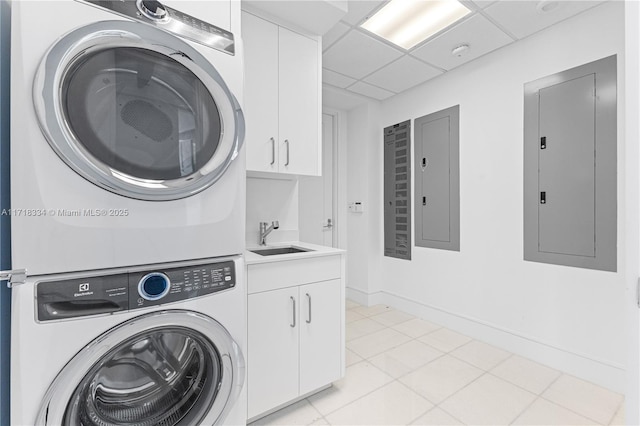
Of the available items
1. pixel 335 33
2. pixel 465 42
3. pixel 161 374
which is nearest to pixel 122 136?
pixel 161 374

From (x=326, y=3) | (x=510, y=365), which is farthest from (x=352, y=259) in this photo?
(x=326, y=3)

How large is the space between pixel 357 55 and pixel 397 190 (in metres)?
1.50

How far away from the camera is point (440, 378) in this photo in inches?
77.0

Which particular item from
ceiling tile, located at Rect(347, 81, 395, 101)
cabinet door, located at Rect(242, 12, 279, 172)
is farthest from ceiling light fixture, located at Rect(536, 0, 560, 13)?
cabinet door, located at Rect(242, 12, 279, 172)

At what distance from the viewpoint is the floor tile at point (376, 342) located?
235cm

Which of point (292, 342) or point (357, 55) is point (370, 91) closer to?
point (357, 55)

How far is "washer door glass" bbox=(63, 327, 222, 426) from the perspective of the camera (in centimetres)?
92

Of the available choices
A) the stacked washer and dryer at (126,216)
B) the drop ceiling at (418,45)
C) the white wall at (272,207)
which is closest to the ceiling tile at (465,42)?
the drop ceiling at (418,45)

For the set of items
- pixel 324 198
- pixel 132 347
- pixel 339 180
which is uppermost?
pixel 339 180

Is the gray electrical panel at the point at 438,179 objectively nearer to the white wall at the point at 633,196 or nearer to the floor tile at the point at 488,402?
the floor tile at the point at 488,402

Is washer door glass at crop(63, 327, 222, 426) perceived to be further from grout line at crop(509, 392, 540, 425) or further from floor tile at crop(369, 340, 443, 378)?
grout line at crop(509, 392, 540, 425)

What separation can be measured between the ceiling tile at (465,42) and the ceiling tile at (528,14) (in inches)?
3.0

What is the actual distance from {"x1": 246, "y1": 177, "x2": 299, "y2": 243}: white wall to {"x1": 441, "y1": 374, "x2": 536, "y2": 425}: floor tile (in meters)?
1.55

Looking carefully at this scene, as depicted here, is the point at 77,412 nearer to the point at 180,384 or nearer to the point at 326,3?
the point at 180,384
